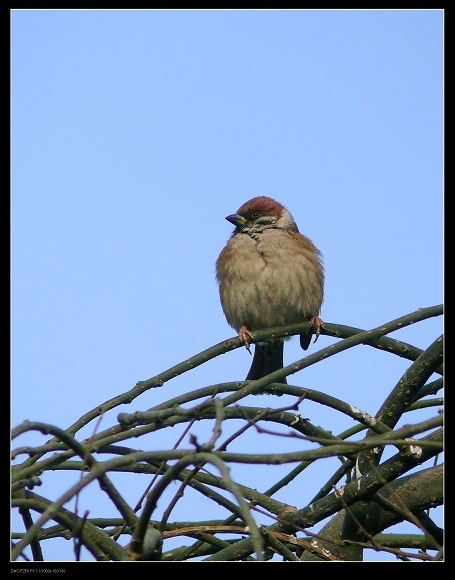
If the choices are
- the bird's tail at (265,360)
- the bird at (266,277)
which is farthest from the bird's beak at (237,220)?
the bird's tail at (265,360)

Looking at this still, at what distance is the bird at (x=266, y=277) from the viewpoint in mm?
4957

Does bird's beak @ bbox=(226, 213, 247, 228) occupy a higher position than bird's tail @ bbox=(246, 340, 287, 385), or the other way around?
bird's beak @ bbox=(226, 213, 247, 228)

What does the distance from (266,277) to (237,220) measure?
1.72 ft

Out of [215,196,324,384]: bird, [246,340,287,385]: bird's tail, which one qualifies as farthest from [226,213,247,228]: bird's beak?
[246,340,287,385]: bird's tail

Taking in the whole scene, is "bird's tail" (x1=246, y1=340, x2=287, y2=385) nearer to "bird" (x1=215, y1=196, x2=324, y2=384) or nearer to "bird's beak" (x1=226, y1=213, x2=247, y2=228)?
"bird" (x1=215, y1=196, x2=324, y2=384)

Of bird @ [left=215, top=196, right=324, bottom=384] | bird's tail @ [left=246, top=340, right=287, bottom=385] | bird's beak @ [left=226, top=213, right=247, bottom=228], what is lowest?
bird's tail @ [left=246, top=340, right=287, bottom=385]

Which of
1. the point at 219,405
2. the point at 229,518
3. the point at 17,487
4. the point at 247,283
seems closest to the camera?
the point at 219,405

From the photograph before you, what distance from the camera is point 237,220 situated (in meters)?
5.29

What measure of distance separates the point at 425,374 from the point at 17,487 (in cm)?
133

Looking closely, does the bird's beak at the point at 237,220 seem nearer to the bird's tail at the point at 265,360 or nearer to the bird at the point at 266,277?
the bird at the point at 266,277

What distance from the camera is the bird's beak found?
5285mm

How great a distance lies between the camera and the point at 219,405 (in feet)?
5.90
